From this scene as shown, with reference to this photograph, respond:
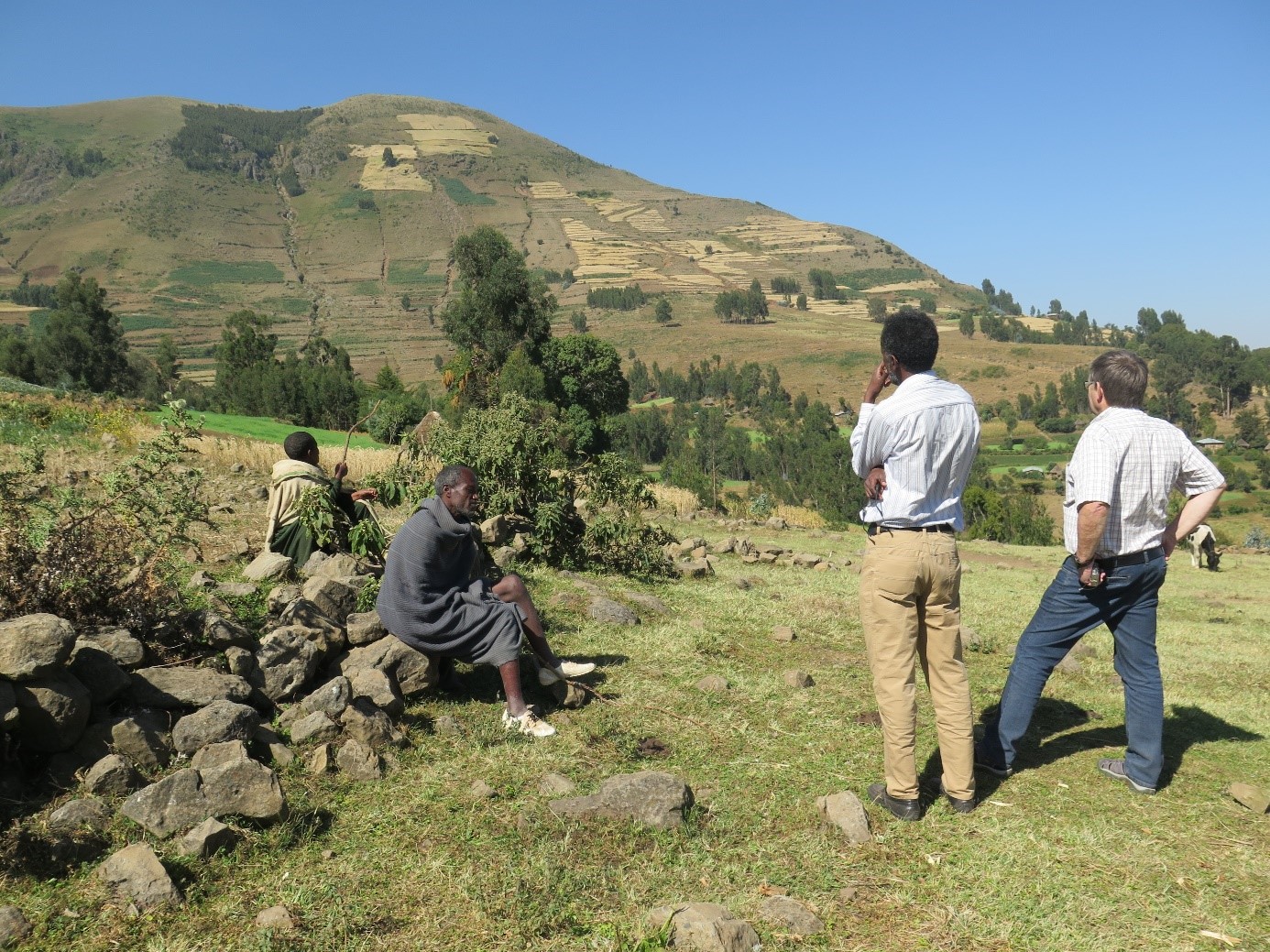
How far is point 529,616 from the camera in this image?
19.7 ft

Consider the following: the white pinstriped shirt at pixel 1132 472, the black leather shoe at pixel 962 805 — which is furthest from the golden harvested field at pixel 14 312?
the white pinstriped shirt at pixel 1132 472

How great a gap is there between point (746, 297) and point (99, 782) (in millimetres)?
157714

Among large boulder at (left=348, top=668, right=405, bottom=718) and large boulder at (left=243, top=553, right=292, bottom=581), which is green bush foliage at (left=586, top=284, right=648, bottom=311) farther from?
large boulder at (left=348, top=668, right=405, bottom=718)

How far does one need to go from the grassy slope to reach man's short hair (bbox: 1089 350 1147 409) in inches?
86.3

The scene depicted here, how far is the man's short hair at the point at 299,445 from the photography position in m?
7.68

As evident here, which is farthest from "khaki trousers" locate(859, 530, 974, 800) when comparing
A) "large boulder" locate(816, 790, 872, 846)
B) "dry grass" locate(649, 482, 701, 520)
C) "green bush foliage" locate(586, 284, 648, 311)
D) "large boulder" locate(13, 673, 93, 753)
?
"green bush foliage" locate(586, 284, 648, 311)

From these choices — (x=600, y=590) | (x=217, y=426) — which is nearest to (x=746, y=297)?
(x=217, y=426)

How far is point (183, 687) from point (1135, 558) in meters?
5.37

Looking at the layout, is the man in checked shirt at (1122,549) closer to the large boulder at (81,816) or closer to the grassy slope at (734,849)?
the grassy slope at (734,849)

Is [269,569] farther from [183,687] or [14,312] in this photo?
[14,312]

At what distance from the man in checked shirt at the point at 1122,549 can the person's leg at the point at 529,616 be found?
2938 millimetres

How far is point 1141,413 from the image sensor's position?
4570 mm

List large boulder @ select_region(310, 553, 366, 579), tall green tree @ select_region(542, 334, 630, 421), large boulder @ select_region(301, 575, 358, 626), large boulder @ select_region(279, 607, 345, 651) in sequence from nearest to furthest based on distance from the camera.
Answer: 1. large boulder @ select_region(279, 607, 345, 651)
2. large boulder @ select_region(301, 575, 358, 626)
3. large boulder @ select_region(310, 553, 366, 579)
4. tall green tree @ select_region(542, 334, 630, 421)

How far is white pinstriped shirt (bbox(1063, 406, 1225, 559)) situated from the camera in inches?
175
